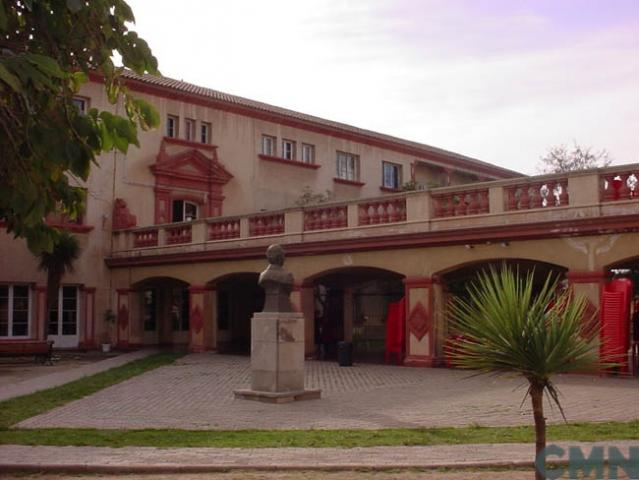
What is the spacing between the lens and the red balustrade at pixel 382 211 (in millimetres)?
20438

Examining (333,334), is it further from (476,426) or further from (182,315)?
(476,426)

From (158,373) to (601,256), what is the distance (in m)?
10.6

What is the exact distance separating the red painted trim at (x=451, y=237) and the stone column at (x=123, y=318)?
4.28 m

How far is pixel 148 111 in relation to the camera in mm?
5914

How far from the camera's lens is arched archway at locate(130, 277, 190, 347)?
29078 mm

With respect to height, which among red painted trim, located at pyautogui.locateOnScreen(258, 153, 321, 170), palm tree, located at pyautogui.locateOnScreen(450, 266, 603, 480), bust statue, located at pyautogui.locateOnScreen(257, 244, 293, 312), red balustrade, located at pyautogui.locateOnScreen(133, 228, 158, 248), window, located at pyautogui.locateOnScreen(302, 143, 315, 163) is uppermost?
window, located at pyautogui.locateOnScreen(302, 143, 315, 163)

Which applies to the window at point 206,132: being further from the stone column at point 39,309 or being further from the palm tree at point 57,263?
the stone column at point 39,309

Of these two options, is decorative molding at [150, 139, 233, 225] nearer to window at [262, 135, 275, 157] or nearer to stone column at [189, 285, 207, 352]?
window at [262, 135, 275, 157]

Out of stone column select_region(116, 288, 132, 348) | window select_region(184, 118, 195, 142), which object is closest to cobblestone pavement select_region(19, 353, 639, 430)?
stone column select_region(116, 288, 132, 348)

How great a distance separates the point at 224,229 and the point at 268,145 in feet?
30.1

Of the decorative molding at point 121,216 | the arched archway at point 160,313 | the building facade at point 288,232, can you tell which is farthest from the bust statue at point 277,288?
the decorative molding at point 121,216

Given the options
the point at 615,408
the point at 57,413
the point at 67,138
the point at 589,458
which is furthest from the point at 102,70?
the point at 615,408

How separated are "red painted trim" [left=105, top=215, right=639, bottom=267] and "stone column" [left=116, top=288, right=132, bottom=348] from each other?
4.28 meters

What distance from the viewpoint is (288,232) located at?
75.6 ft
